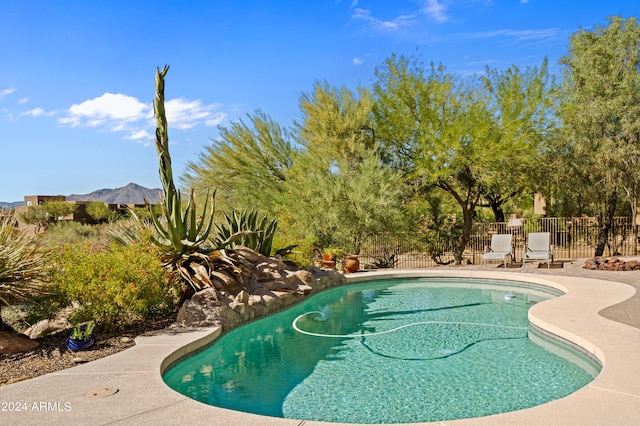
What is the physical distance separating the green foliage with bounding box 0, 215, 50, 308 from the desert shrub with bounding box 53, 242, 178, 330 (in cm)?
20

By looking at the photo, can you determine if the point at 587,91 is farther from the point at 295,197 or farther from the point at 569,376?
the point at 569,376

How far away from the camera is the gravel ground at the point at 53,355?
5164 millimetres

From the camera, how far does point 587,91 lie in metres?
16.9

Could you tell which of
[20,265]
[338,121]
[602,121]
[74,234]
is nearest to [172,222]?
[20,265]

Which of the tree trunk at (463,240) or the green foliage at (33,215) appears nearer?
the tree trunk at (463,240)

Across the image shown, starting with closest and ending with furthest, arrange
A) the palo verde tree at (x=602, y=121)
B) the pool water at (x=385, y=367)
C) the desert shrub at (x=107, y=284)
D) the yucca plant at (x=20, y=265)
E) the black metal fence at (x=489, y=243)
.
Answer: the pool water at (x=385, y=367)
the yucca plant at (x=20, y=265)
the desert shrub at (x=107, y=284)
the palo verde tree at (x=602, y=121)
the black metal fence at (x=489, y=243)

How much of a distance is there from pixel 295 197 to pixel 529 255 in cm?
754

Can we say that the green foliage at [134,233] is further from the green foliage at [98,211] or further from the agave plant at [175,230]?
the green foliage at [98,211]

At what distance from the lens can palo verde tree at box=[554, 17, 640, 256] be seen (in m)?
16.1

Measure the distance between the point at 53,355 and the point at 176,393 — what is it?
7.40ft

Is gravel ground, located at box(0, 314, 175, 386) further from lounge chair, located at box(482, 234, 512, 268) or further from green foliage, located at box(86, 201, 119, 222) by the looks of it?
green foliage, located at box(86, 201, 119, 222)

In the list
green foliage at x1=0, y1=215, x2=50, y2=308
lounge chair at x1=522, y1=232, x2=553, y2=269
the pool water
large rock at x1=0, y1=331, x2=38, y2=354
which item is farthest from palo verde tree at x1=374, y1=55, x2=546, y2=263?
large rock at x1=0, y1=331, x2=38, y2=354

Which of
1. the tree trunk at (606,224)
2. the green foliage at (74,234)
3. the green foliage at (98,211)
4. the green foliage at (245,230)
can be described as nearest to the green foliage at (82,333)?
the green foliage at (245,230)

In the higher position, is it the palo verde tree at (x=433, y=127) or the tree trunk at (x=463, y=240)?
the palo verde tree at (x=433, y=127)
